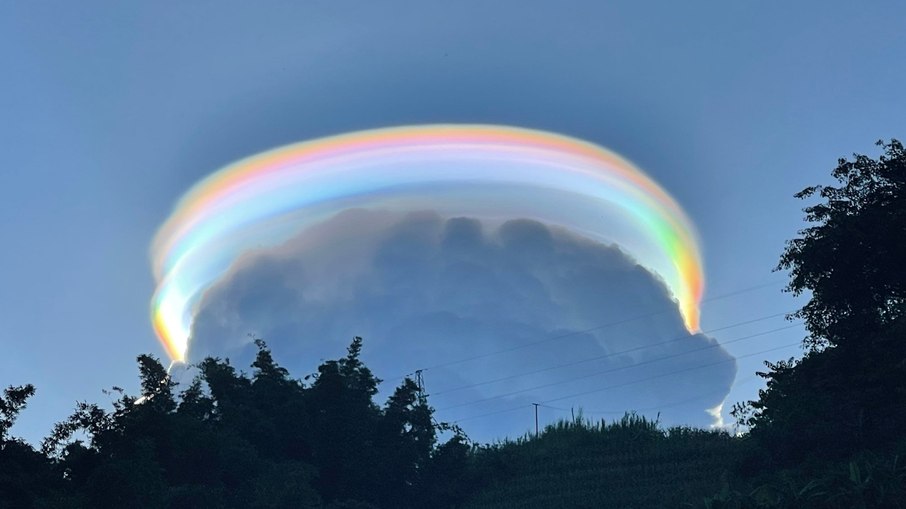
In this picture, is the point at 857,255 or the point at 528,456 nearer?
the point at 857,255

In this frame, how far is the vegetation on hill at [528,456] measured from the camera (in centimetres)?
2702

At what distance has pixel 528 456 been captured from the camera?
146 feet

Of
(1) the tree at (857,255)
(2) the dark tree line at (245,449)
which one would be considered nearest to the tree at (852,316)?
(1) the tree at (857,255)

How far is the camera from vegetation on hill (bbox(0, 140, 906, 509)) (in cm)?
2702

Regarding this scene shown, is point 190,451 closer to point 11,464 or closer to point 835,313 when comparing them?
point 11,464

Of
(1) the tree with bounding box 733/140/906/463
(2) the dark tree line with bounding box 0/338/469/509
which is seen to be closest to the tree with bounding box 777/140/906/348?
(1) the tree with bounding box 733/140/906/463

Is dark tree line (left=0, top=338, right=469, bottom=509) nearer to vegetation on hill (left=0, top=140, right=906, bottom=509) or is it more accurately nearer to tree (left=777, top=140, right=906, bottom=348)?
vegetation on hill (left=0, top=140, right=906, bottom=509)

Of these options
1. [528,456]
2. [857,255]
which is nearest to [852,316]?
[857,255]

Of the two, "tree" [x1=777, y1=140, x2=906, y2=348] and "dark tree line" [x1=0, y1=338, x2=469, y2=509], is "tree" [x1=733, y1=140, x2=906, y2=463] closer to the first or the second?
"tree" [x1=777, y1=140, x2=906, y2=348]

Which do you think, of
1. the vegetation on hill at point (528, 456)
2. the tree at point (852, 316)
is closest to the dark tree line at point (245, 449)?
the vegetation on hill at point (528, 456)

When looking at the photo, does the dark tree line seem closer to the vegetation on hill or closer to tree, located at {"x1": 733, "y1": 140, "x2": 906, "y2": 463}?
the vegetation on hill

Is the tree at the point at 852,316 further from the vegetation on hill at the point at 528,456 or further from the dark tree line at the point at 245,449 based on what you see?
the dark tree line at the point at 245,449

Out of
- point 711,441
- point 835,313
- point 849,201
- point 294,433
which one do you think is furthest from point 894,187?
point 294,433

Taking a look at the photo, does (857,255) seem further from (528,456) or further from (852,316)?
(528,456)
